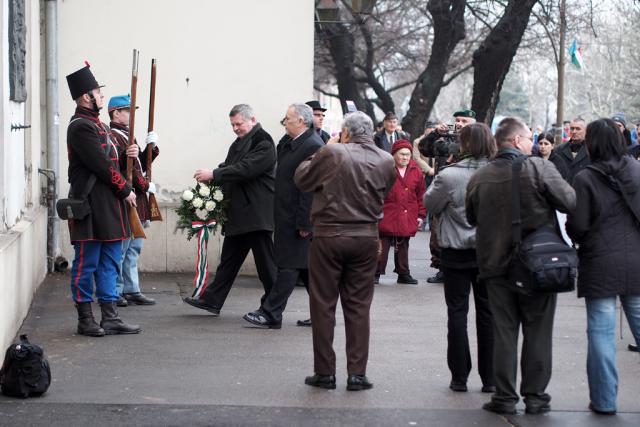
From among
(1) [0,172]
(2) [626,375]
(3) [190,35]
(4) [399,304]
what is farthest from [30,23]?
(2) [626,375]

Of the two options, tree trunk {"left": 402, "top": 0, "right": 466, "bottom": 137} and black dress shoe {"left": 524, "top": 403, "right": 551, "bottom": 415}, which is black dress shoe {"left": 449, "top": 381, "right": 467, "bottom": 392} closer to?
black dress shoe {"left": 524, "top": 403, "right": 551, "bottom": 415}

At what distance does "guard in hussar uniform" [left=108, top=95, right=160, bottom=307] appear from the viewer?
9.44 meters

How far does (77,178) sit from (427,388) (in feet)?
10.2

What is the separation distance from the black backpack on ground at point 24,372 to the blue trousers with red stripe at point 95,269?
196 cm

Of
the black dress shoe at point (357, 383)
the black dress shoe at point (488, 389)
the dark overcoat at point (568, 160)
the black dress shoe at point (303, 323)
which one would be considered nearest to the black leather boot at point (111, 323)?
the black dress shoe at point (303, 323)

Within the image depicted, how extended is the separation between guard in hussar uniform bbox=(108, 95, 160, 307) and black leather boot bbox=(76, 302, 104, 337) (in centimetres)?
100

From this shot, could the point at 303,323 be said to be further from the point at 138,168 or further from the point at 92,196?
the point at 92,196

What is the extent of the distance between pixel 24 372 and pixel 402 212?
6469mm

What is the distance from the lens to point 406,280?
41.1 ft

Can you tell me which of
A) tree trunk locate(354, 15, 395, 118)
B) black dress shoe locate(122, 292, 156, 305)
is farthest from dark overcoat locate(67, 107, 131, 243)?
tree trunk locate(354, 15, 395, 118)

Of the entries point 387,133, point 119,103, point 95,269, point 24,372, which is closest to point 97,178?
→ point 95,269

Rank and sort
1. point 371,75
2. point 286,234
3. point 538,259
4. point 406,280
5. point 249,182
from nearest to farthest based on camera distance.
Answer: point 538,259, point 286,234, point 249,182, point 406,280, point 371,75

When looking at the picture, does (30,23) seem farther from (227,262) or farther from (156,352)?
(156,352)

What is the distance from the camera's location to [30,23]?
10.8m
